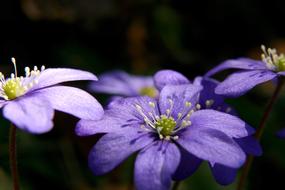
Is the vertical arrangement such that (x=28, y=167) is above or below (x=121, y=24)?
below

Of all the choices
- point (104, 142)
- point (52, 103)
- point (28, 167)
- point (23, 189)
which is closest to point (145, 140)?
point (104, 142)

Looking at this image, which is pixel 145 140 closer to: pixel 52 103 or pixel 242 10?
pixel 52 103

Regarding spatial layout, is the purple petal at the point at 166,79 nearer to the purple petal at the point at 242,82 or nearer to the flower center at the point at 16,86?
the purple petal at the point at 242,82

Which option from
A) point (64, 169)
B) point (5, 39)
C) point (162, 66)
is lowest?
point (64, 169)

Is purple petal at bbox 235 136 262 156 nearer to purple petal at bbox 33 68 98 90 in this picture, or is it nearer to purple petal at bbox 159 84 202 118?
purple petal at bbox 159 84 202 118

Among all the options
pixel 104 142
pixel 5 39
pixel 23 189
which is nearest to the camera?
pixel 104 142

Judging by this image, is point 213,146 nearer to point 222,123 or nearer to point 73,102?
point 222,123

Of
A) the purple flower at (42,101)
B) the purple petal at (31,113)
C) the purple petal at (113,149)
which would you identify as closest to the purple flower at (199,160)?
the purple petal at (113,149)

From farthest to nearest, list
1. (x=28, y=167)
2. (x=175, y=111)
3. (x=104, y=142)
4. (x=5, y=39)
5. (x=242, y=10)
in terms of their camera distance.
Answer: (x=242, y=10)
(x=5, y=39)
(x=28, y=167)
(x=175, y=111)
(x=104, y=142)
